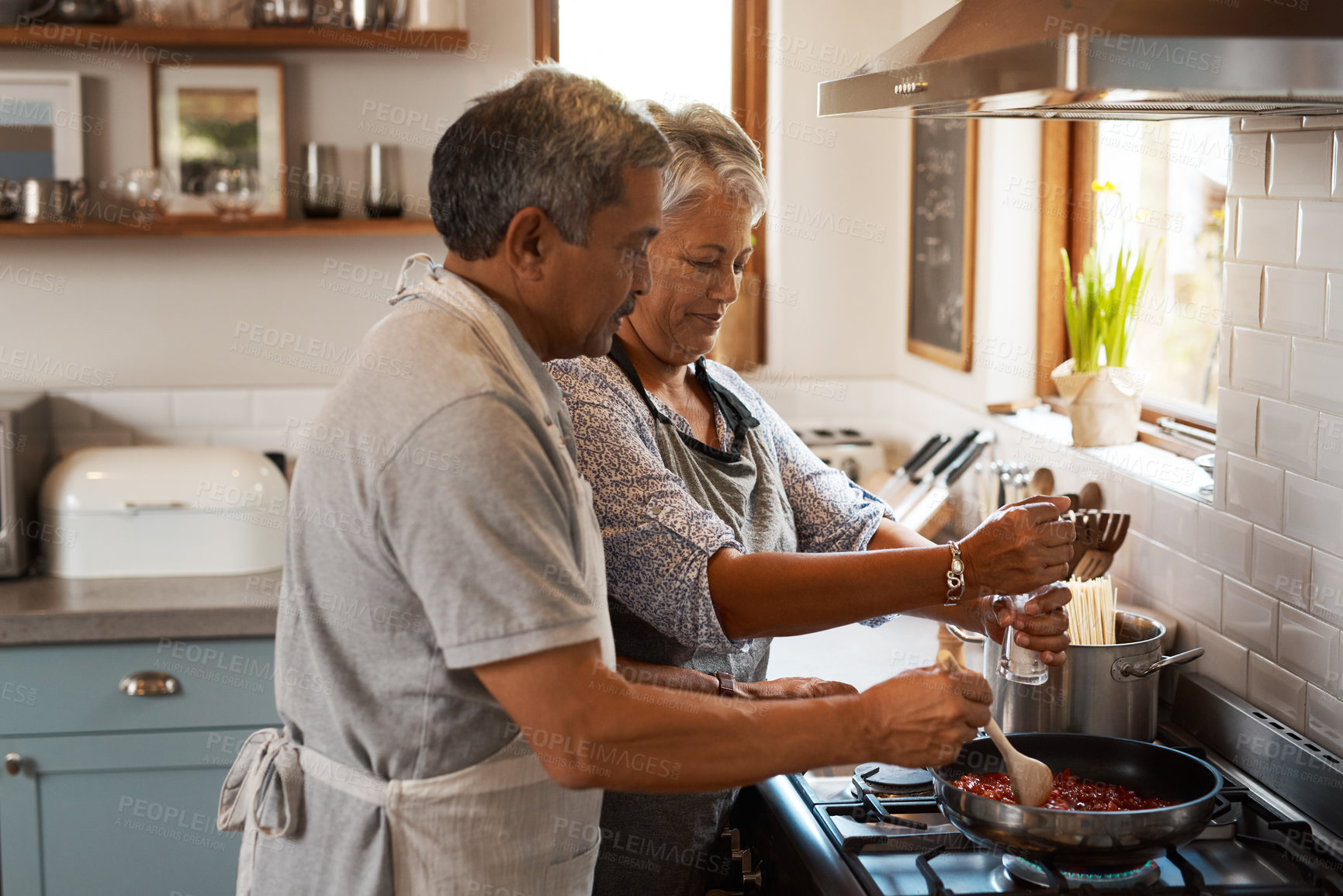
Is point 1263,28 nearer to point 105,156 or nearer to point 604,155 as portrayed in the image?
point 604,155

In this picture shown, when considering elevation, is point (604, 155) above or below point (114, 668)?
above

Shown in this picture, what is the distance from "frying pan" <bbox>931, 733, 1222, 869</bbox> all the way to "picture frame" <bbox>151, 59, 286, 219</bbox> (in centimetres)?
231

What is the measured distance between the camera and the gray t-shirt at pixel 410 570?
1.00 meters

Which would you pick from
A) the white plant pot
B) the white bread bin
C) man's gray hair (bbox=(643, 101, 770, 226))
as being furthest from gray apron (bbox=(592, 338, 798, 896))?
the white bread bin

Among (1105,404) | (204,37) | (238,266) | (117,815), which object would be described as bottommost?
(117,815)

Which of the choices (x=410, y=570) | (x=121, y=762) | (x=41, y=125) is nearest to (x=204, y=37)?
(x=41, y=125)

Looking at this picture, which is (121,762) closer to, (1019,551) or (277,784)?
(277,784)

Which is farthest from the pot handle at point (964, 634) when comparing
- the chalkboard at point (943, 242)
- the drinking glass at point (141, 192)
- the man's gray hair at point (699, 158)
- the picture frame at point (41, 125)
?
the picture frame at point (41, 125)

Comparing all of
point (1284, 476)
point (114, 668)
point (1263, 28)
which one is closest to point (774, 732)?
point (1263, 28)

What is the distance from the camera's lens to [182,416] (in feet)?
10.2

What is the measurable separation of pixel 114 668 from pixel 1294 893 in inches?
84.6

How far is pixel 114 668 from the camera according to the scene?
2475 mm

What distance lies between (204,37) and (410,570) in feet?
7.55

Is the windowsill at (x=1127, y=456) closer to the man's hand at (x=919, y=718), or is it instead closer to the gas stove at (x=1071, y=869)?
the gas stove at (x=1071, y=869)
